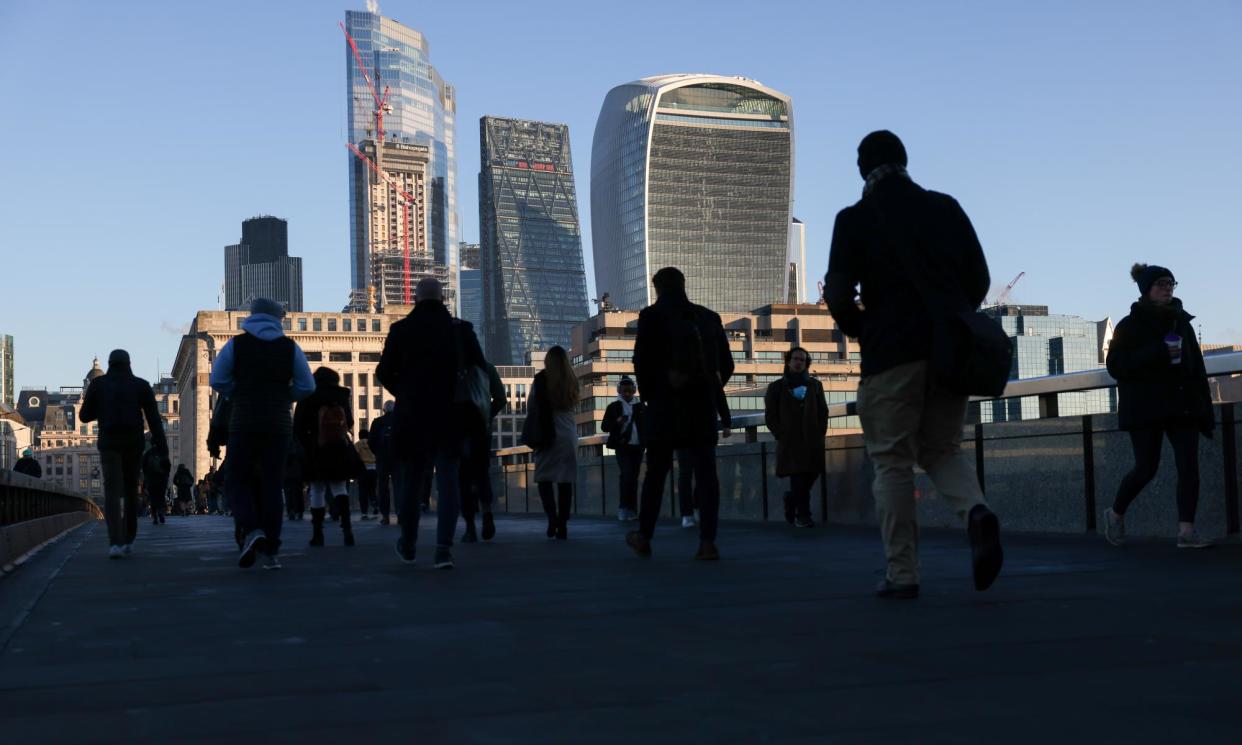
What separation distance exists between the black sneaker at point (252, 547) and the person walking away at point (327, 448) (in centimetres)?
298

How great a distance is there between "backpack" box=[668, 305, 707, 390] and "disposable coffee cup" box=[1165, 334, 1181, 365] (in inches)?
107

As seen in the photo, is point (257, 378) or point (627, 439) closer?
point (257, 378)

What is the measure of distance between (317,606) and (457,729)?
11.1 feet

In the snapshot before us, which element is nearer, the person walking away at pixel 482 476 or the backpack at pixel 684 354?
the backpack at pixel 684 354

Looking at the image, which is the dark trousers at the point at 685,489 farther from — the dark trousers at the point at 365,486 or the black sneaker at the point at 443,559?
the dark trousers at the point at 365,486

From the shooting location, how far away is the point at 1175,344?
8.83 meters

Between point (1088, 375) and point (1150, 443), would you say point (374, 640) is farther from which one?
point (1088, 375)

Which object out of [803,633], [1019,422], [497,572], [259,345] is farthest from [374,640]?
[1019,422]

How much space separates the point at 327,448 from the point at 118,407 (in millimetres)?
1977

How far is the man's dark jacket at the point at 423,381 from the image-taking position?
949 centimetres

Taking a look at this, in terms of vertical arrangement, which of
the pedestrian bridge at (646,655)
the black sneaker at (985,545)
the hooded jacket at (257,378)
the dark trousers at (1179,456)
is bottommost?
the pedestrian bridge at (646,655)

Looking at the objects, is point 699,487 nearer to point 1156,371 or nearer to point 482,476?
point 1156,371

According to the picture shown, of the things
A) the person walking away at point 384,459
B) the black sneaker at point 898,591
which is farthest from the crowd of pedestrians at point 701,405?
the person walking away at point 384,459

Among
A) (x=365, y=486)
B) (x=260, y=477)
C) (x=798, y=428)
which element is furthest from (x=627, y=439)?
(x=365, y=486)
